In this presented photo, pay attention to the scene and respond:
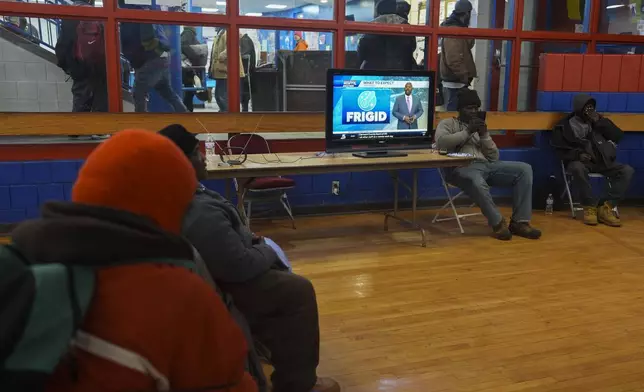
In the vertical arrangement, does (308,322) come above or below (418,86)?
below

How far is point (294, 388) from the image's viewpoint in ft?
7.25

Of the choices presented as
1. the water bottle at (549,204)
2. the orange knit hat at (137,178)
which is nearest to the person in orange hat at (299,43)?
the water bottle at (549,204)

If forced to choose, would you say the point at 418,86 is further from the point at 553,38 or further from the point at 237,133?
the point at 553,38

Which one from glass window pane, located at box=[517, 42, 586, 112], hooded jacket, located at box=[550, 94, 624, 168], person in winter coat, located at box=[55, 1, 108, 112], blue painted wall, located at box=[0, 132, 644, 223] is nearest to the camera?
blue painted wall, located at box=[0, 132, 644, 223]

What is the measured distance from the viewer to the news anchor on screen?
15.4ft

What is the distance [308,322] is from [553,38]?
4811 mm

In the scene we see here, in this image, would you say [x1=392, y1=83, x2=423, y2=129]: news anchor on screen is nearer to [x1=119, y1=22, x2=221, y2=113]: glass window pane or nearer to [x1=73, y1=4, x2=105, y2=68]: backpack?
[x1=119, y1=22, x2=221, y2=113]: glass window pane

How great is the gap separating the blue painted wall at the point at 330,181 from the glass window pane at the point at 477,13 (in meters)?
1.31

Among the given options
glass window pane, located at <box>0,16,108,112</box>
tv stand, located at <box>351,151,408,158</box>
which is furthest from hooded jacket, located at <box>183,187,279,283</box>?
glass window pane, located at <box>0,16,108,112</box>

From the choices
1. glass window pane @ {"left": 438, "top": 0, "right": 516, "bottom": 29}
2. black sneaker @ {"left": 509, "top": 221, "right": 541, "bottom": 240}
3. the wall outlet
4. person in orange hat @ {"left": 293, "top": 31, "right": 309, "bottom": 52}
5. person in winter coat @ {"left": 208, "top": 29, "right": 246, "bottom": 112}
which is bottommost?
black sneaker @ {"left": 509, "top": 221, "right": 541, "bottom": 240}

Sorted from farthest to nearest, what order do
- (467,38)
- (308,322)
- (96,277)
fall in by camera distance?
(467,38) < (308,322) < (96,277)

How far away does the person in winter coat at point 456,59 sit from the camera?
561cm

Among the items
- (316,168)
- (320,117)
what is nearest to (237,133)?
(320,117)

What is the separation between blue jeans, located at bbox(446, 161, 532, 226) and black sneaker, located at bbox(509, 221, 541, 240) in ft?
0.13
